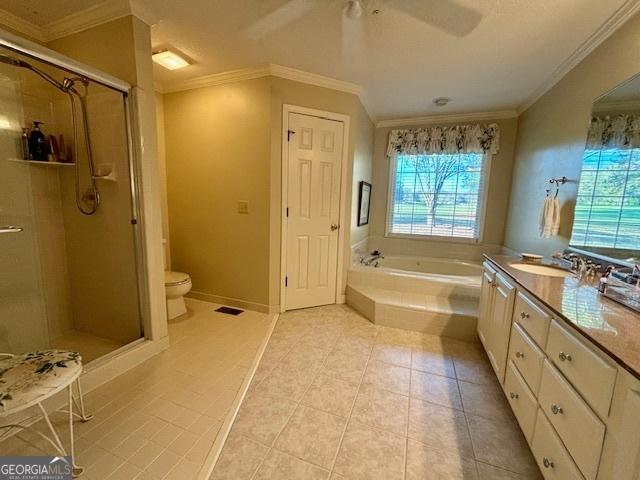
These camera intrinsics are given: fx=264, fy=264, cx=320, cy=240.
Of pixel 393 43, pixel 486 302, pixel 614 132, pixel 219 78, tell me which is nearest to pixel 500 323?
pixel 486 302

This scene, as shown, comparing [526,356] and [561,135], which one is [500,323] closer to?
[526,356]

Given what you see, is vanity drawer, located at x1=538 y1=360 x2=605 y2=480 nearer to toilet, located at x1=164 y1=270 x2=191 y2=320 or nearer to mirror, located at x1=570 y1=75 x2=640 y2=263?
mirror, located at x1=570 y1=75 x2=640 y2=263

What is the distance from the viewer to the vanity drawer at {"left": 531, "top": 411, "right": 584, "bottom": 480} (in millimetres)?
883

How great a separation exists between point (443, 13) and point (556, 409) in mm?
2149

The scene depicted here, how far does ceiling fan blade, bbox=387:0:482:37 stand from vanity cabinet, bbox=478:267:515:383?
166 cm

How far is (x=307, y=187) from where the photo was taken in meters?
2.72

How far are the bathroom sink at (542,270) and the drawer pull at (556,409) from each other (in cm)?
89

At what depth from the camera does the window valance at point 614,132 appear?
4.83 feet

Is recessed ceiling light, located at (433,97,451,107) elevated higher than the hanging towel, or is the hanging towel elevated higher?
recessed ceiling light, located at (433,97,451,107)

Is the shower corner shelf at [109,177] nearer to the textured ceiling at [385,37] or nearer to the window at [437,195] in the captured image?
the textured ceiling at [385,37]

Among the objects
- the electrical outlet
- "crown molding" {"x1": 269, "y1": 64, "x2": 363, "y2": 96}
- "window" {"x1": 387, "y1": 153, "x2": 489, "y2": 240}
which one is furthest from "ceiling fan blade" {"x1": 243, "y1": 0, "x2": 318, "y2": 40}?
"window" {"x1": 387, "y1": 153, "x2": 489, "y2": 240}

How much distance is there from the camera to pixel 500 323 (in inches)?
65.3
